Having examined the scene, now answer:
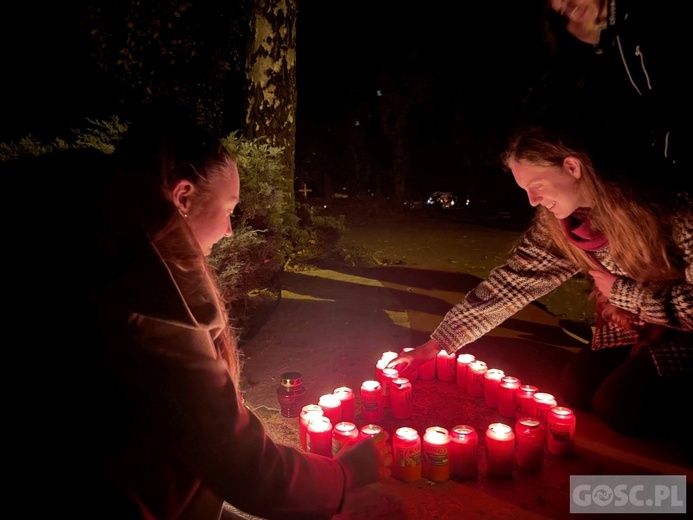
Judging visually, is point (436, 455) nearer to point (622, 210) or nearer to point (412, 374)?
point (412, 374)

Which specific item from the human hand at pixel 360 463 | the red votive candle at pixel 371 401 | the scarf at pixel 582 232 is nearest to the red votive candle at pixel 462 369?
the red votive candle at pixel 371 401

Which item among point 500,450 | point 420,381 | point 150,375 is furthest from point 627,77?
point 150,375

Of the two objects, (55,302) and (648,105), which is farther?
(648,105)

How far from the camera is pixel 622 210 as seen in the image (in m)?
2.73

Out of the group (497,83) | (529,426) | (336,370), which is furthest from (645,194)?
(497,83)

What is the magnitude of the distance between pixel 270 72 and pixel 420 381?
5408 millimetres

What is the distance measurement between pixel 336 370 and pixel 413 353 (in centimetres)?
87

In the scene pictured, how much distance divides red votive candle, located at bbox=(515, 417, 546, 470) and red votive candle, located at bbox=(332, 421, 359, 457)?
36.0 inches

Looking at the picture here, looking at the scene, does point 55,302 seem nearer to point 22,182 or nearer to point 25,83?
point 22,182

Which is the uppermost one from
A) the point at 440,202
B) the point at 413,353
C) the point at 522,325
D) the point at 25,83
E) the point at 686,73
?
the point at 686,73

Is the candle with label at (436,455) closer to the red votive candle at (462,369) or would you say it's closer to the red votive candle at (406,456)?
the red votive candle at (406,456)

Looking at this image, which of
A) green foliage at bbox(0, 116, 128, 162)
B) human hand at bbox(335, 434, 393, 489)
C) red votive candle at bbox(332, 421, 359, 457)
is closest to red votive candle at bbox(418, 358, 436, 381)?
red votive candle at bbox(332, 421, 359, 457)

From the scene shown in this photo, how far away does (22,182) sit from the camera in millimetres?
1099

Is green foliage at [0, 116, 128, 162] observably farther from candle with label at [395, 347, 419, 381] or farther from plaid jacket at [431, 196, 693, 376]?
plaid jacket at [431, 196, 693, 376]
